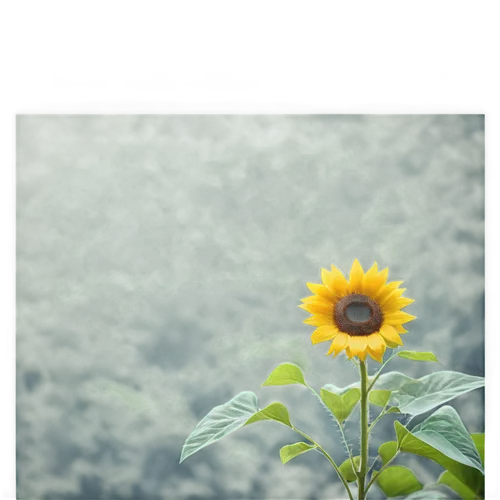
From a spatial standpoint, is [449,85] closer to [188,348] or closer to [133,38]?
[133,38]

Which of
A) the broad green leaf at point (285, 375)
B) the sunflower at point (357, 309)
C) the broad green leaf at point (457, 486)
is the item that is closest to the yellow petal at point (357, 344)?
the sunflower at point (357, 309)

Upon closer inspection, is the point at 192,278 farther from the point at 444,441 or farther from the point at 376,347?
the point at 444,441

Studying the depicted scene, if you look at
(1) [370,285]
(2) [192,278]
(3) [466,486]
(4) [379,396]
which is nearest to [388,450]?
(4) [379,396]

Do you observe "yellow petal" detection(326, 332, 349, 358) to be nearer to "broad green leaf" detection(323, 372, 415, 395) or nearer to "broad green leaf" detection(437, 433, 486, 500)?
"broad green leaf" detection(323, 372, 415, 395)

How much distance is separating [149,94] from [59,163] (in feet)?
1.46

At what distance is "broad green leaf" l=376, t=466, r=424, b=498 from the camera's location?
1.37 m

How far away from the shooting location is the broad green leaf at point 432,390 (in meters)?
1.15

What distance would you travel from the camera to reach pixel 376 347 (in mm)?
1119

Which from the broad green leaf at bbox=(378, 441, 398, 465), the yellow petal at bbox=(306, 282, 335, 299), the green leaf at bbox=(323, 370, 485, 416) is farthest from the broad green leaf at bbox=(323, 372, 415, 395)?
the yellow petal at bbox=(306, 282, 335, 299)

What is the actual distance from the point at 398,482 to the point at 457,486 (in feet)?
0.39

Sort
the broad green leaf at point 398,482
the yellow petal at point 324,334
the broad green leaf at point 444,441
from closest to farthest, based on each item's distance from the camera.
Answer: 1. the broad green leaf at point 444,441
2. the yellow petal at point 324,334
3. the broad green leaf at point 398,482

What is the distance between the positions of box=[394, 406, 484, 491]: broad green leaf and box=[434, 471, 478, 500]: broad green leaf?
143 mm

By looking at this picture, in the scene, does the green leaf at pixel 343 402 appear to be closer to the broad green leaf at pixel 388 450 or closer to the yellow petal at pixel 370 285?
the broad green leaf at pixel 388 450

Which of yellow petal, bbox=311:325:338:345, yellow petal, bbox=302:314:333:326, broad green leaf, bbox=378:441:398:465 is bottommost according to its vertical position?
broad green leaf, bbox=378:441:398:465
